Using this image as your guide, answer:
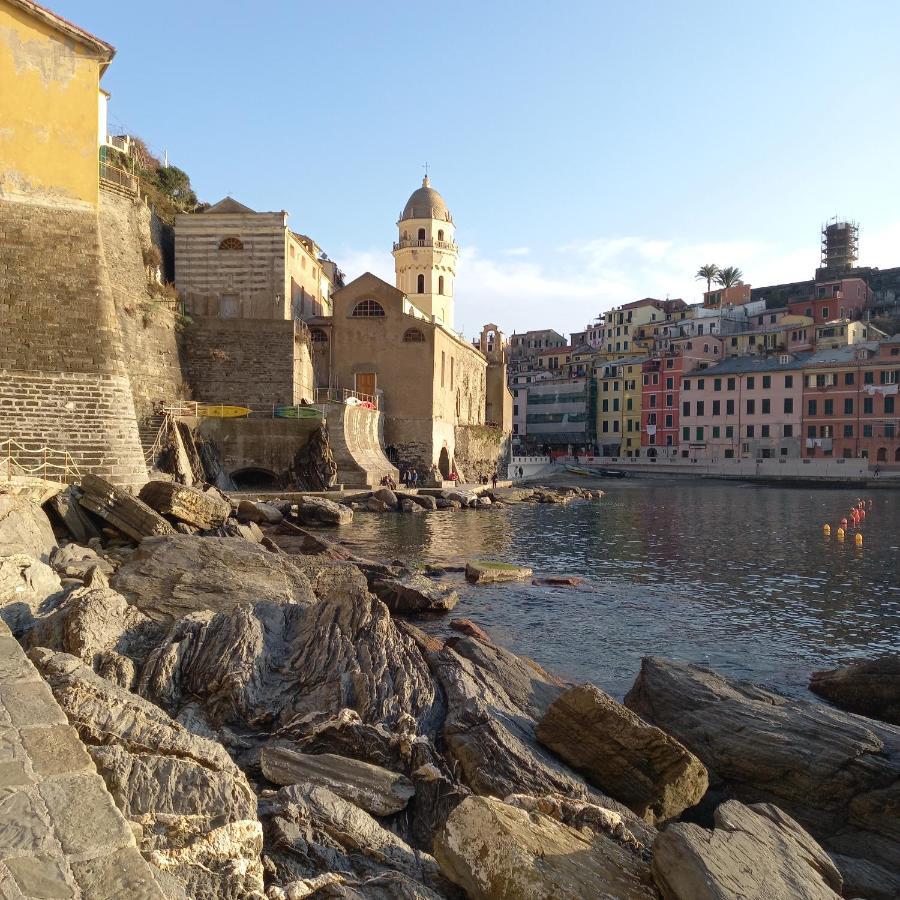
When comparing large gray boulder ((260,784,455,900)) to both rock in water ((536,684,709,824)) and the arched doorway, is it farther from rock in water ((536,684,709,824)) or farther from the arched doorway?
the arched doorway

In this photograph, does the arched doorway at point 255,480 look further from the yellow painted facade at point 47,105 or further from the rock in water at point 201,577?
the rock in water at point 201,577

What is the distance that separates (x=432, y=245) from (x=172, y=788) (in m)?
64.0

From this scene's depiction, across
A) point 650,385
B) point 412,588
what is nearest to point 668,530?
point 412,588

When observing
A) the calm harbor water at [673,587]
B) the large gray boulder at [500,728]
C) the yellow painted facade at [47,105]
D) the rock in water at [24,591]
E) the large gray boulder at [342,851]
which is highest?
the yellow painted facade at [47,105]

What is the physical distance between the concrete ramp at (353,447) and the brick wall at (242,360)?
3084 millimetres

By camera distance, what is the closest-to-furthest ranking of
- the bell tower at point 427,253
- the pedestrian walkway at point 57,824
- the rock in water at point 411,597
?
Result: 1. the pedestrian walkway at point 57,824
2. the rock in water at point 411,597
3. the bell tower at point 427,253

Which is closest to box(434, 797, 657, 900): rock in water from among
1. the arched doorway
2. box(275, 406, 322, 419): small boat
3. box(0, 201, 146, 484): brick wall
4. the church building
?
box(0, 201, 146, 484): brick wall

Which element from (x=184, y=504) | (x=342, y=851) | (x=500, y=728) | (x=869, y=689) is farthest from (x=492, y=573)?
(x=342, y=851)

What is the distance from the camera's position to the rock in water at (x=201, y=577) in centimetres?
1113

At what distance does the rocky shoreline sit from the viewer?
441 cm

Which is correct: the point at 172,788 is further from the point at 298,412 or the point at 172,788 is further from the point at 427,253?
the point at 427,253

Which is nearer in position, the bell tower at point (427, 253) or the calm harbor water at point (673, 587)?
the calm harbor water at point (673, 587)

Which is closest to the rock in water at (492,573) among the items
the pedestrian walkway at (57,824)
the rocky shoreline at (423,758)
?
the rocky shoreline at (423,758)

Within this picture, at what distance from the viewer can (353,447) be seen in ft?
126
